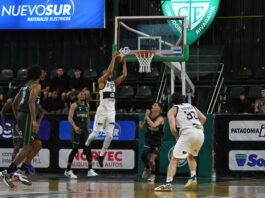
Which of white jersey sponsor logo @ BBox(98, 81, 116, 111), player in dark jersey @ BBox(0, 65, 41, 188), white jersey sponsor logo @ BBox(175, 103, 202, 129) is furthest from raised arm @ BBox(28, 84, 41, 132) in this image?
white jersey sponsor logo @ BBox(98, 81, 116, 111)

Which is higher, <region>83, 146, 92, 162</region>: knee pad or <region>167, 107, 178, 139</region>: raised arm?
<region>167, 107, 178, 139</region>: raised arm

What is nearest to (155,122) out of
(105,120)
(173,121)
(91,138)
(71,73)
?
(105,120)

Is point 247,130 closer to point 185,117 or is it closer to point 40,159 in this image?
point 185,117

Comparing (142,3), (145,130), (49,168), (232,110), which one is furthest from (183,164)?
(142,3)

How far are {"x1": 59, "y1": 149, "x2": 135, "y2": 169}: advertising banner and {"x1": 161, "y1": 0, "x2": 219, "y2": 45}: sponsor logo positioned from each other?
302 inches

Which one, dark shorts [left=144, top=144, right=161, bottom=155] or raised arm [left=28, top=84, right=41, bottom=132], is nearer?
raised arm [left=28, top=84, right=41, bottom=132]

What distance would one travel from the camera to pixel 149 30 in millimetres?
20516

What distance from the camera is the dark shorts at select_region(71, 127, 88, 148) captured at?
16.9 m

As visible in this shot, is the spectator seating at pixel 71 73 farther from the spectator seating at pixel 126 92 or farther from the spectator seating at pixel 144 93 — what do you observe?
the spectator seating at pixel 144 93

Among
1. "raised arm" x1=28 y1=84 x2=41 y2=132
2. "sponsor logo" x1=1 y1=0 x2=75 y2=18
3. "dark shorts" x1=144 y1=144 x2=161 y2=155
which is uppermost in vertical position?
"sponsor logo" x1=1 y1=0 x2=75 y2=18

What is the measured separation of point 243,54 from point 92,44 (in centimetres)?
682

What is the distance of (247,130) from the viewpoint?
56.2 feet

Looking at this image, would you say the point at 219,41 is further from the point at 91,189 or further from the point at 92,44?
the point at 91,189

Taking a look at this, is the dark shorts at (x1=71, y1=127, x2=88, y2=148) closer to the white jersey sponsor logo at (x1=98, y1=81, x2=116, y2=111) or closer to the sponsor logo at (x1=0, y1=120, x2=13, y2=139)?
the white jersey sponsor logo at (x1=98, y1=81, x2=116, y2=111)
